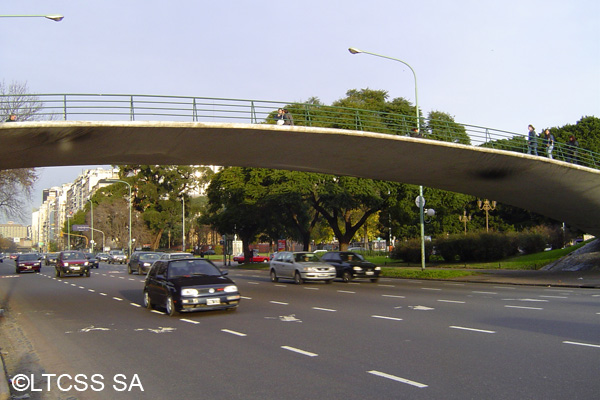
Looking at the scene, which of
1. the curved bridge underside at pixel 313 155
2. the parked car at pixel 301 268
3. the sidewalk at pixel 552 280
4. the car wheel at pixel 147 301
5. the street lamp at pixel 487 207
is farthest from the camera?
the street lamp at pixel 487 207

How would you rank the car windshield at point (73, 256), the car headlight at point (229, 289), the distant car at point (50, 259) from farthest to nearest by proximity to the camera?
the distant car at point (50, 259) → the car windshield at point (73, 256) → the car headlight at point (229, 289)

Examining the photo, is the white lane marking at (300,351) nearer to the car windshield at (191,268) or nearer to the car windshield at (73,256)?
the car windshield at (191,268)

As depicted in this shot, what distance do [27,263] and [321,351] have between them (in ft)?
148

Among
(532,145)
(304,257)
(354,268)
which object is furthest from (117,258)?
(532,145)

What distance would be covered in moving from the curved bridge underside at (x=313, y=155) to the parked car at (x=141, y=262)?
43.5ft

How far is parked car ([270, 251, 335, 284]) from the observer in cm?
2597

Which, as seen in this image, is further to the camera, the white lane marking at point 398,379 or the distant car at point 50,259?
the distant car at point 50,259

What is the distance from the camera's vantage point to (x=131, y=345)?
10.7 metres

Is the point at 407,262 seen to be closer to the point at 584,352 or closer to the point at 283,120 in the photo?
the point at 283,120

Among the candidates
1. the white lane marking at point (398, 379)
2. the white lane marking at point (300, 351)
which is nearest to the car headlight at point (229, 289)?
the white lane marking at point (300, 351)

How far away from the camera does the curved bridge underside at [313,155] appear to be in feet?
65.2

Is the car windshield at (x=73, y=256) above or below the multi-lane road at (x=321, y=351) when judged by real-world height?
above

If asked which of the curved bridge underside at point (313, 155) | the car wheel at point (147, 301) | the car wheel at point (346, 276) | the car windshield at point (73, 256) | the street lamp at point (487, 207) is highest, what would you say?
the curved bridge underside at point (313, 155)

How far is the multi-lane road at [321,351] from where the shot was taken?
277 inches
